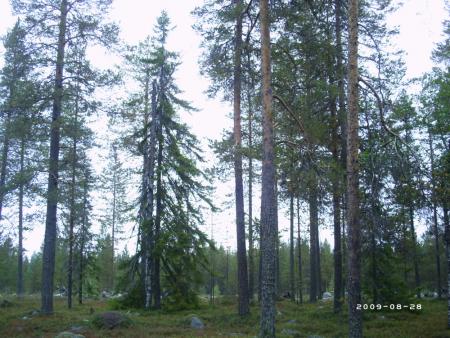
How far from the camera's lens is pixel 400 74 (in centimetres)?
1511

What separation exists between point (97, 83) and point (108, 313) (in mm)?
9344

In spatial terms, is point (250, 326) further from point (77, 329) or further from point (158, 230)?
point (158, 230)

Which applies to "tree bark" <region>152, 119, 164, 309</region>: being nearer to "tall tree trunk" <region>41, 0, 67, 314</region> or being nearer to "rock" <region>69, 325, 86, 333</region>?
"tall tree trunk" <region>41, 0, 67, 314</region>

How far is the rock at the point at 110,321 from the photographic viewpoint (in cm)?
1488

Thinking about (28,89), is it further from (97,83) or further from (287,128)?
(287,128)

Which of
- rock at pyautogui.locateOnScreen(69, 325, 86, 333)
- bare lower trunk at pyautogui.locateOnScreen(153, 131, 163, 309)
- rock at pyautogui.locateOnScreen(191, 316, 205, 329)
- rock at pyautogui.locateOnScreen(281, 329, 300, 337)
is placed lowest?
rock at pyautogui.locateOnScreen(191, 316, 205, 329)

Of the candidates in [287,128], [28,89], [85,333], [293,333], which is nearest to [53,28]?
[28,89]

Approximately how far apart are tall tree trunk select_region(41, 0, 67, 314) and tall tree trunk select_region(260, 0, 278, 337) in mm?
9818

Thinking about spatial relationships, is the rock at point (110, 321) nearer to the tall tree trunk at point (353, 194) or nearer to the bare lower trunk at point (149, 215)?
the bare lower trunk at point (149, 215)

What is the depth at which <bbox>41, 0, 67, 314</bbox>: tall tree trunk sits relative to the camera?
17016 mm

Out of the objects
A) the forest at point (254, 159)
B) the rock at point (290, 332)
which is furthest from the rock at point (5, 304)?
the rock at point (290, 332)

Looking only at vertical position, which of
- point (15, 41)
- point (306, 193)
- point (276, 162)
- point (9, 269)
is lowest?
point (9, 269)

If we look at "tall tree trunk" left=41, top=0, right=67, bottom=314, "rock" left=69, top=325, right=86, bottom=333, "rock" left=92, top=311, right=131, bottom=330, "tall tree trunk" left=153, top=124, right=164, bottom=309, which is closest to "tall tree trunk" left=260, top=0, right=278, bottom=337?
"rock" left=92, top=311, right=131, bottom=330

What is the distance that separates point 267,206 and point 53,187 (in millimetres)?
10953
